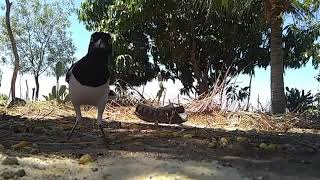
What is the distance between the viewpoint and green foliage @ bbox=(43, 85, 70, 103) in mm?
11820

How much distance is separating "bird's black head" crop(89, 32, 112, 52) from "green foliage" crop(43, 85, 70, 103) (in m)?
6.63

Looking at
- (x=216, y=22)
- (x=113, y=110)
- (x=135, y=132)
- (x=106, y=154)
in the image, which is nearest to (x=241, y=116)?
(x=113, y=110)

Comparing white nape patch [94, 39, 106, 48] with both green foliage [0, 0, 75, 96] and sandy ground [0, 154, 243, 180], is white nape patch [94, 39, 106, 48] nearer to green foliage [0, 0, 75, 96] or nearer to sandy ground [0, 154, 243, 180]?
sandy ground [0, 154, 243, 180]

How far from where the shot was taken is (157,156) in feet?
15.1

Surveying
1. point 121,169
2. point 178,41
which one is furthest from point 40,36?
point 121,169

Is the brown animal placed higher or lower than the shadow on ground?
higher

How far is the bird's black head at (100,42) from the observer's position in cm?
497

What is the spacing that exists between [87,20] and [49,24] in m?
12.9

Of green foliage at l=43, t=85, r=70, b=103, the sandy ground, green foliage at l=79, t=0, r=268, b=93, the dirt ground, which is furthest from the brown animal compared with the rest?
green foliage at l=79, t=0, r=268, b=93

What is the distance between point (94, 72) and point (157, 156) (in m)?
1.06

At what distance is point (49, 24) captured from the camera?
31297 mm

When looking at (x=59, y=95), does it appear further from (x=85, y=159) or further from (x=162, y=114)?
(x=85, y=159)

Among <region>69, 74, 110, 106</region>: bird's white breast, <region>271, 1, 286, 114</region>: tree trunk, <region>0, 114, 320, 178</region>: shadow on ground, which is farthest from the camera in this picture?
<region>271, 1, 286, 114</region>: tree trunk

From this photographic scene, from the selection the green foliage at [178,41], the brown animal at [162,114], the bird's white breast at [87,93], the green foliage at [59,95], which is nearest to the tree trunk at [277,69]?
the brown animal at [162,114]
